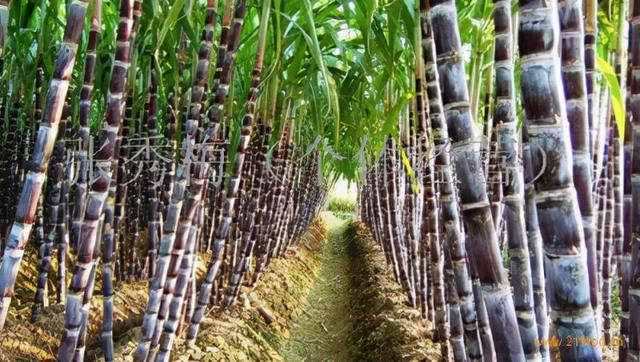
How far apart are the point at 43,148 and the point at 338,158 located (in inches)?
65.1

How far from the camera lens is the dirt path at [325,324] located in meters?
3.57

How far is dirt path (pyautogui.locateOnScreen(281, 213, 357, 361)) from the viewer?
357 centimetres

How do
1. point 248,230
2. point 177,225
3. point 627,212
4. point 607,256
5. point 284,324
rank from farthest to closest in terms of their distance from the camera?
1. point 284,324
2. point 248,230
3. point 607,256
4. point 177,225
5. point 627,212

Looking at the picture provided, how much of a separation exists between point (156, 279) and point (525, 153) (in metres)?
1.30

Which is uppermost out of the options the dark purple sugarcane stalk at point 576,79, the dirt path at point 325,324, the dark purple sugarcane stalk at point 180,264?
the dark purple sugarcane stalk at point 576,79

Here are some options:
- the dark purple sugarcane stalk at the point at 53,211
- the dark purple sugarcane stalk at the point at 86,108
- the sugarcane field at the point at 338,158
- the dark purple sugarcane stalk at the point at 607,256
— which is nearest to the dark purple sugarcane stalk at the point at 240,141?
the sugarcane field at the point at 338,158

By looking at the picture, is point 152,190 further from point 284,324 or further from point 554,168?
point 554,168

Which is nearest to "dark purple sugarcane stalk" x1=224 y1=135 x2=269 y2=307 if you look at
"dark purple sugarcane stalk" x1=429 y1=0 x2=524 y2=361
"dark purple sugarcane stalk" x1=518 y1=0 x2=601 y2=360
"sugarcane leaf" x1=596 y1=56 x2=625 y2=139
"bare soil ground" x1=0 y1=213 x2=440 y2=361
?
"bare soil ground" x1=0 y1=213 x2=440 y2=361

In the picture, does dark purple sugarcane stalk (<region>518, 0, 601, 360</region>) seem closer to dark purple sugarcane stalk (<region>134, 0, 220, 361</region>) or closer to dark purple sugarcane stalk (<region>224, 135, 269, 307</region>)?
dark purple sugarcane stalk (<region>134, 0, 220, 361</region>)

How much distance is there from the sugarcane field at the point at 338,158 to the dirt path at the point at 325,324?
32mm

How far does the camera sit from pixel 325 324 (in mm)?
4340

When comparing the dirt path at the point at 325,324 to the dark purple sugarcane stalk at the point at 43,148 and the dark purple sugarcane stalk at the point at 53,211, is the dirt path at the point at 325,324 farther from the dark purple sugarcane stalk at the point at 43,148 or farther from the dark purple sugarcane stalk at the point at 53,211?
the dark purple sugarcane stalk at the point at 43,148

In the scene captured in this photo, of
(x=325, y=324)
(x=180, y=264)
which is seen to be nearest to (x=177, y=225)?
(x=180, y=264)

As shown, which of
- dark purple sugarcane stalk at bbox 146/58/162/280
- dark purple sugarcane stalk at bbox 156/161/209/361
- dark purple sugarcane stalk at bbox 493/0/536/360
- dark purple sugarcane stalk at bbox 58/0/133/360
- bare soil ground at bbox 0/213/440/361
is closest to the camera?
dark purple sugarcane stalk at bbox 493/0/536/360
